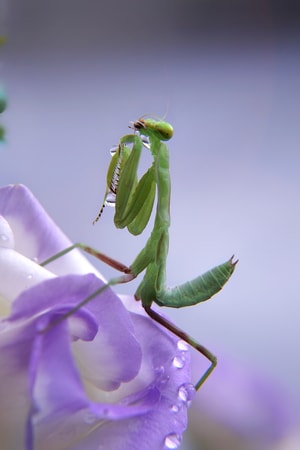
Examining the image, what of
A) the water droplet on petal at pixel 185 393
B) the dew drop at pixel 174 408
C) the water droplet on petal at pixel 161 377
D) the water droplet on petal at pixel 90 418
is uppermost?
the water droplet on petal at pixel 161 377

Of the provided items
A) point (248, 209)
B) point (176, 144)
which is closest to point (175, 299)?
point (248, 209)

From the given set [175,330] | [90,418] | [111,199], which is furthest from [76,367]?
[111,199]

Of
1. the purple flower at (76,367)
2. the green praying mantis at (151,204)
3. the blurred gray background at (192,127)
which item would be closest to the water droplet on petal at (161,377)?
the purple flower at (76,367)

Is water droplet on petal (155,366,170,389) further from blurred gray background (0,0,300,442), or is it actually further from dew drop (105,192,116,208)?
blurred gray background (0,0,300,442)

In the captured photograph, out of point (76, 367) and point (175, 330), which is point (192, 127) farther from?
point (76, 367)

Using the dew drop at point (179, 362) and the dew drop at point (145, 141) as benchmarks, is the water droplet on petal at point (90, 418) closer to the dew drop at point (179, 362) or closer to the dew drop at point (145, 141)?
the dew drop at point (179, 362)

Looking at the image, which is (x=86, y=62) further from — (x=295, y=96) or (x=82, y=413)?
(x=82, y=413)
